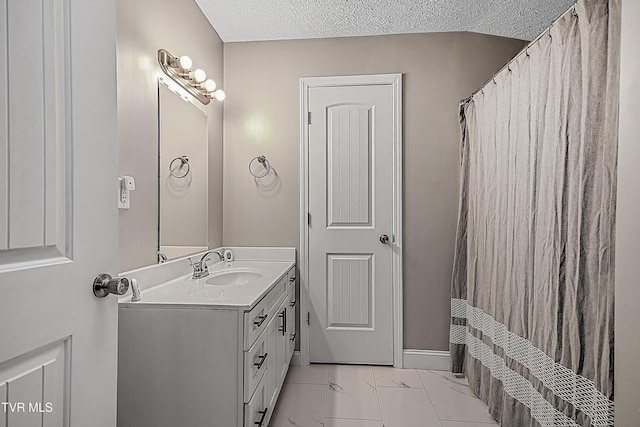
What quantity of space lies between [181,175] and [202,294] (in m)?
0.79

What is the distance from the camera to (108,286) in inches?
34.7

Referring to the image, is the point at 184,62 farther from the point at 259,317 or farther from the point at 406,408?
the point at 406,408

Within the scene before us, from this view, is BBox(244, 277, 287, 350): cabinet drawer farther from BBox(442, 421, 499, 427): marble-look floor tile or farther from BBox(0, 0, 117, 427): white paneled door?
BBox(442, 421, 499, 427): marble-look floor tile

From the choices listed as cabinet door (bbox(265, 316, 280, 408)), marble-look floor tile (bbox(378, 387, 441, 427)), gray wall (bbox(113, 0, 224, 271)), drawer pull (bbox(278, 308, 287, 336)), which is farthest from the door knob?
marble-look floor tile (bbox(378, 387, 441, 427))

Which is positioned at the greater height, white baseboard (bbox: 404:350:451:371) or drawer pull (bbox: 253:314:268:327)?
drawer pull (bbox: 253:314:268:327)

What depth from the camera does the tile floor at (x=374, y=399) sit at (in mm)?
2074

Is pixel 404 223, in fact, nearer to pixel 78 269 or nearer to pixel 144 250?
pixel 144 250

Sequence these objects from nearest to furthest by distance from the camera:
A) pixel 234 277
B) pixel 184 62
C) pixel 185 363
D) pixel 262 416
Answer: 1. pixel 185 363
2. pixel 262 416
3. pixel 184 62
4. pixel 234 277

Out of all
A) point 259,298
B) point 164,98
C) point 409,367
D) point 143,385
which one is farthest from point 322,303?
point 164,98

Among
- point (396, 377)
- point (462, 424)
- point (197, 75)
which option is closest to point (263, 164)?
point (197, 75)

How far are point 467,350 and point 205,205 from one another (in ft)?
6.48

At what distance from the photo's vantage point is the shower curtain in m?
1.23

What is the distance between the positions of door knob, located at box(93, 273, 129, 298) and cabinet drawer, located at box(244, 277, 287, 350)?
0.62 m

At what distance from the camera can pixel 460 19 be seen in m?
2.55
